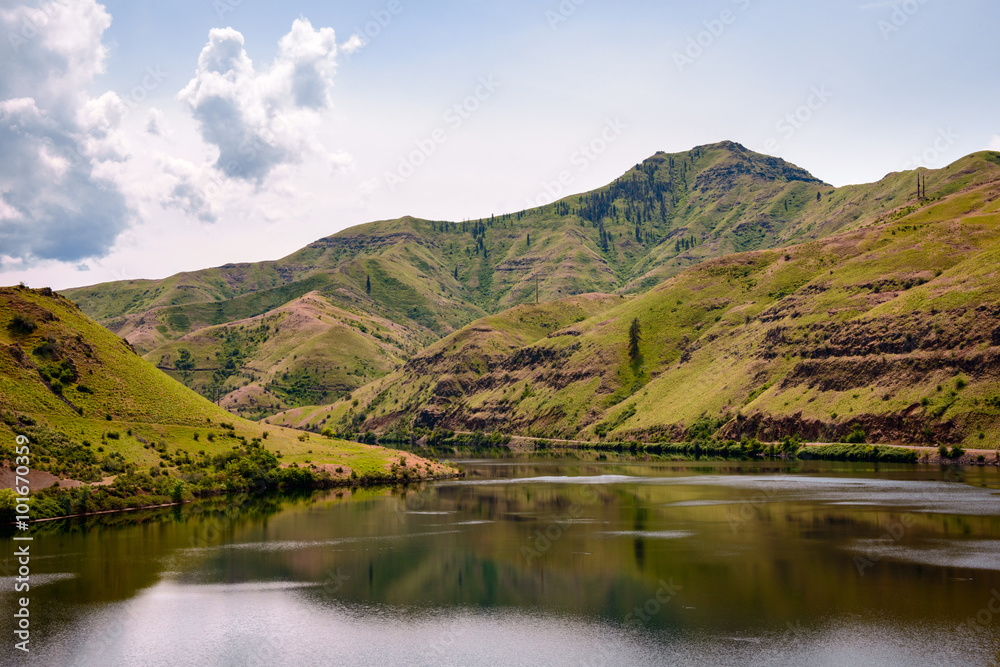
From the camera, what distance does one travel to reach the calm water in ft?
118

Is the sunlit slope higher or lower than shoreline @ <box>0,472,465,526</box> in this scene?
higher

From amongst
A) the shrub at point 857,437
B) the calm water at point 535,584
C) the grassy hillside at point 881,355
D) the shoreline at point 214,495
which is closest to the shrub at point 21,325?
the shoreline at point 214,495

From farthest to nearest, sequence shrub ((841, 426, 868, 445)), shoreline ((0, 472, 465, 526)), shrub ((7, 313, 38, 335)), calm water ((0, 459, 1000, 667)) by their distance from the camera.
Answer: shrub ((841, 426, 868, 445)), shrub ((7, 313, 38, 335)), shoreline ((0, 472, 465, 526)), calm water ((0, 459, 1000, 667))

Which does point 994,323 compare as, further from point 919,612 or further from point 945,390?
point 919,612

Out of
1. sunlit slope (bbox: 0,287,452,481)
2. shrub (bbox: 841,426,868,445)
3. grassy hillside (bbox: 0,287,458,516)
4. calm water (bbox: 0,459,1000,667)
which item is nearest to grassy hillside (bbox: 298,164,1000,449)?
shrub (bbox: 841,426,868,445)

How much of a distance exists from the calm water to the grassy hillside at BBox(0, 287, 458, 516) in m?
12.4

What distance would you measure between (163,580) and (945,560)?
55.0m

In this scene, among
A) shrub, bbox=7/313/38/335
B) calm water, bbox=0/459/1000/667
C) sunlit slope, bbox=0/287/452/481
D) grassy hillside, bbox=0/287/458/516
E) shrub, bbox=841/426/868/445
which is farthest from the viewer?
shrub, bbox=841/426/868/445

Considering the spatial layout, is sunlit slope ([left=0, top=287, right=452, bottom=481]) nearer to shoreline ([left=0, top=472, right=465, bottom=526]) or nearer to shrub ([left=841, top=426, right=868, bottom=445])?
shoreline ([left=0, top=472, right=465, bottom=526])

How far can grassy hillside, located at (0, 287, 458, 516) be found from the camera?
87438mm

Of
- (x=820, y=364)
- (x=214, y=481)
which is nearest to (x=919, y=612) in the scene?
(x=214, y=481)

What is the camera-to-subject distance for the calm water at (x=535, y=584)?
36.0 meters

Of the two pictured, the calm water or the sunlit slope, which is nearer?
the calm water

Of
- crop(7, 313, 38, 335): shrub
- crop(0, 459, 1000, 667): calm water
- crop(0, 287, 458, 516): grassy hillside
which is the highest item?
crop(7, 313, 38, 335): shrub
